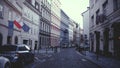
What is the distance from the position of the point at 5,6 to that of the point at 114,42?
1327 cm

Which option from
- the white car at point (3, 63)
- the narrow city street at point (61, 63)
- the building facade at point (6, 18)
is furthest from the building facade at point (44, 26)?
the white car at point (3, 63)

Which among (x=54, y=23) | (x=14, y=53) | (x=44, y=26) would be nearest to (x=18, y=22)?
(x=14, y=53)

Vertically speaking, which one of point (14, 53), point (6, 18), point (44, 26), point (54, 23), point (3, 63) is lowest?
point (3, 63)

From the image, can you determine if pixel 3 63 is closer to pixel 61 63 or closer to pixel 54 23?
pixel 61 63

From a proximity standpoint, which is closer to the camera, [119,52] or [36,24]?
[119,52]

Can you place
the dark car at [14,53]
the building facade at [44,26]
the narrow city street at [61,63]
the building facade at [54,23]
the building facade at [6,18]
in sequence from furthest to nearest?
1. the building facade at [54,23]
2. the building facade at [44,26]
3. the building facade at [6,18]
4. the narrow city street at [61,63]
5. the dark car at [14,53]

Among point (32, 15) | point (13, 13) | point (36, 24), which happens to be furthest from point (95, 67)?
point (36, 24)

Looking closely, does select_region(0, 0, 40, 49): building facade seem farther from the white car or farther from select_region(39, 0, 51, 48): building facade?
the white car

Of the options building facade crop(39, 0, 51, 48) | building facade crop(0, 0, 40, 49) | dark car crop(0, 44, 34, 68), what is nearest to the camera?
A: dark car crop(0, 44, 34, 68)

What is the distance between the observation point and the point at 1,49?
12555 mm

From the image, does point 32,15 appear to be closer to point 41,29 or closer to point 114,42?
point 41,29

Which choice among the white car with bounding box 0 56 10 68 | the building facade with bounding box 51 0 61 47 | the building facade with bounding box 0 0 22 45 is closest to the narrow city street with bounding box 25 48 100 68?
the white car with bounding box 0 56 10 68

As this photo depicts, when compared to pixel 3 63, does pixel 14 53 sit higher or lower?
higher

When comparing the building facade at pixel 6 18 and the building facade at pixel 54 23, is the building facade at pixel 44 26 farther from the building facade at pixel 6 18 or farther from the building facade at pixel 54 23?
the building facade at pixel 6 18
